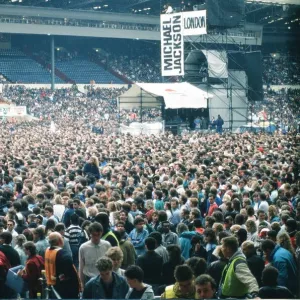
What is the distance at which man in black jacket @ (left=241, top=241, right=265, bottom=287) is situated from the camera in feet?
25.8

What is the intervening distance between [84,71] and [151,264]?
2222 inches

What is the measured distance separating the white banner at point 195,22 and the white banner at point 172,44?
762mm

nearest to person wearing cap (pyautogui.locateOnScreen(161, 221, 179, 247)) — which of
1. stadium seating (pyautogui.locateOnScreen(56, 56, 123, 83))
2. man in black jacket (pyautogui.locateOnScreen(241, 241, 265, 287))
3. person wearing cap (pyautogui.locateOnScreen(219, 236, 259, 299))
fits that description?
man in black jacket (pyautogui.locateOnScreen(241, 241, 265, 287))

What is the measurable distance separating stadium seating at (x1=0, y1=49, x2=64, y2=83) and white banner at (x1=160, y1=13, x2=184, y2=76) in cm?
2500

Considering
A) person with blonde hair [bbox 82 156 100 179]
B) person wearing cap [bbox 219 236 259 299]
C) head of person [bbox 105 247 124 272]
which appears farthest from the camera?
person with blonde hair [bbox 82 156 100 179]

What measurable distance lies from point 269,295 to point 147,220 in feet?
14.7

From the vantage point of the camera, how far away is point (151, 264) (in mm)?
8328

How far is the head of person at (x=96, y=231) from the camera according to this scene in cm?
803

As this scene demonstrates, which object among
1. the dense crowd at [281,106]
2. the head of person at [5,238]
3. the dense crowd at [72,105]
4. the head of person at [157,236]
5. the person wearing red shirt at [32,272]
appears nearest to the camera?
the person wearing red shirt at [32,272]

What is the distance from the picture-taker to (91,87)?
5897cm

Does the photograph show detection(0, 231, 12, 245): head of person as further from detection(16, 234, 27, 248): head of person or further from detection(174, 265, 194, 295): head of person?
detection(174, 265, 194, 295): head of person

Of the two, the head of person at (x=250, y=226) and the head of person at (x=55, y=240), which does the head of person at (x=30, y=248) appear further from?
the head of person at (x=250, y=226)

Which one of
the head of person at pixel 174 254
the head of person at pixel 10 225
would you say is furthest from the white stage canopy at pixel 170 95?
the head of person at pixel 174 254

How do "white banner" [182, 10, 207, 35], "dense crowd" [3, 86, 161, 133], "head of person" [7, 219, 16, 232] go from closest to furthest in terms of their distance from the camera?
"head of person" [7, 219, 16, 232], "white banner" [182, 10, 207, 35], "dense crowd" [3, 86, 161, 133]
